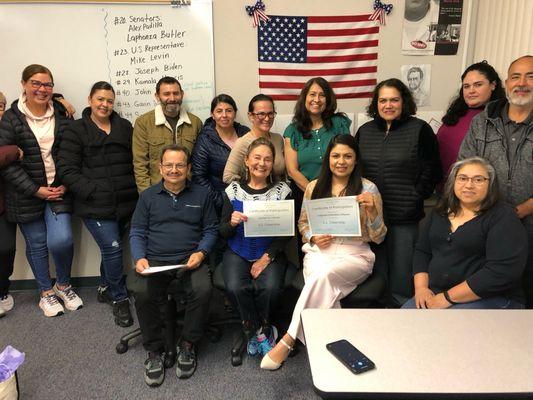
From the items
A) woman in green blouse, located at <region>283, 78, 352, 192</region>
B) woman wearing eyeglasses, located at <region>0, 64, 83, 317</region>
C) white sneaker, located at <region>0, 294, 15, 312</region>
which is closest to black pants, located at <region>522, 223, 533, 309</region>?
woman in green blouse, located at <region>283, 78, 352, 192</region>

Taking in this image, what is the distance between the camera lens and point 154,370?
2.31 meters

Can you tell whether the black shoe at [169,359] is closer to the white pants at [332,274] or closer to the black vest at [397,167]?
the white pants at [332,274]

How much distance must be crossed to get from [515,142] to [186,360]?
227 centimetres

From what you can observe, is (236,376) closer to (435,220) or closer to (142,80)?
(435,220)

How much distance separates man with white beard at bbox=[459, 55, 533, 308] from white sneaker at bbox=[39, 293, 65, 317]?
3.14m

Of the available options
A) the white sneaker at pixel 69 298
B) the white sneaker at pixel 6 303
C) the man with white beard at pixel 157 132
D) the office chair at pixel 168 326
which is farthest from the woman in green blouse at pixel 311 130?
the white sneaker at pixel 6 303

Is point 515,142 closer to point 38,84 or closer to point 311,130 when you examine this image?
point 311,130

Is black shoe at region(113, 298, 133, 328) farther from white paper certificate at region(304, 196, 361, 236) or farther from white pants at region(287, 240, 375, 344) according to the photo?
white paper certificate at region(304, 196, 361, 236)

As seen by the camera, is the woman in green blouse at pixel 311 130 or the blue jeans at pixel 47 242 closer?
the woman in green blouse at pixel 311 130

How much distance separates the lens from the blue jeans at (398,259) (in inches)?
100.0

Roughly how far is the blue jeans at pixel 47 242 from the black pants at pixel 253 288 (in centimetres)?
139

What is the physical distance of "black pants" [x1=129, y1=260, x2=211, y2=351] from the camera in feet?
7.70

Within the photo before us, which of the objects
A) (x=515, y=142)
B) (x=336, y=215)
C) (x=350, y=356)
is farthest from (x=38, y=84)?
(x=515, y=142)

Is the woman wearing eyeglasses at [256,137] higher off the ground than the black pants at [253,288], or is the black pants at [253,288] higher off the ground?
the woman wearing eyeglasses at [256,137]
